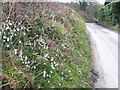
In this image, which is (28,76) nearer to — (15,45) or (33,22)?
(15,45)

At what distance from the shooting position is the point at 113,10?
13.7m

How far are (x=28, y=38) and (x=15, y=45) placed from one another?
14.9 inches

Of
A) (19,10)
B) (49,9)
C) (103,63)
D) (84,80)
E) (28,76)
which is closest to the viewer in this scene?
(28,76)

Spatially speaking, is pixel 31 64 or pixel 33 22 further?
pixel 33 22

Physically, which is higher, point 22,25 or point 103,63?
point 22,25

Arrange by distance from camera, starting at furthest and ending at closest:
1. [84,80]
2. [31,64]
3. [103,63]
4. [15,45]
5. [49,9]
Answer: [103,63] < [49,9] < [84,80] < [15,45] < [31,64]

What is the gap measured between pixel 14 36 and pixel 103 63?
3.15 m

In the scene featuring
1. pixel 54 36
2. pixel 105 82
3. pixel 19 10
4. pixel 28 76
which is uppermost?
pixel 19 10

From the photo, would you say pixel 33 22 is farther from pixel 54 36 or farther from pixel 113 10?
pixel 113 10

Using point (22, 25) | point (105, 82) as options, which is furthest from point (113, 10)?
point (22, 25)

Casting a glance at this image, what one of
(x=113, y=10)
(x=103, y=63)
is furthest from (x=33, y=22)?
(x=113, y=10)

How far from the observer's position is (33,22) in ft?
10.2

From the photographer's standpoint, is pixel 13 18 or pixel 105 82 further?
pixel 105 82

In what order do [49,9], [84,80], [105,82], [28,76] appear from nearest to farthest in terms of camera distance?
[28,76]
[84,80]
[105,82]
[49,9]
